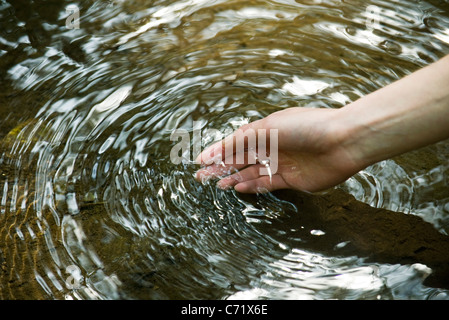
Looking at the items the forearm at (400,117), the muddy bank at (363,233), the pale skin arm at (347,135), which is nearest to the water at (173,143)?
the muddy bank at (363,233)

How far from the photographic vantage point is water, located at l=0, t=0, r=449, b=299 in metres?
2.21

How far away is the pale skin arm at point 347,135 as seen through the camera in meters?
2.21

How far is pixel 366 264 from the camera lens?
2.22 metres

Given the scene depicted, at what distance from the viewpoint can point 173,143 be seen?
2.83m

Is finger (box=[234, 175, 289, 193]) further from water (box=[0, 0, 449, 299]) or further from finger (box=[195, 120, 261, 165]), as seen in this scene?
finger (box=[195, 120, 261, 165])

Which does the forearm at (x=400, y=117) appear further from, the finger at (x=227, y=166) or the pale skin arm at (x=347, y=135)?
the finger at (x=227, y=166)

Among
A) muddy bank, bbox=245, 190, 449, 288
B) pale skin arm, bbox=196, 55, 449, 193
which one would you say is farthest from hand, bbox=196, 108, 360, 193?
muddy bank, bbox=245, 190, 449, 288

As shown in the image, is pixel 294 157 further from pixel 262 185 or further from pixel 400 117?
pixel 400 117

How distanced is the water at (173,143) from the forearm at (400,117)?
1.00 feet

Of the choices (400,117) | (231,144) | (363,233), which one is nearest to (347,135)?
(400,117)

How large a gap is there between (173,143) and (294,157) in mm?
693

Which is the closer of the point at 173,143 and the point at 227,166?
the point at 227,166
